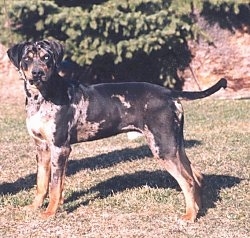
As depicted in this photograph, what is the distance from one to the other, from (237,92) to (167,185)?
9384 millimetres

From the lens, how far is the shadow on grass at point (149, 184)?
7.02 metres

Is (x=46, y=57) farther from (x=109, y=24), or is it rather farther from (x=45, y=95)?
(x=109, y=24)

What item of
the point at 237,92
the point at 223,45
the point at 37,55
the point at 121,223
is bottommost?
the point at 237,92

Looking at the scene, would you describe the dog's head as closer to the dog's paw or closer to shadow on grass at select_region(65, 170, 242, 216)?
the dog's paw

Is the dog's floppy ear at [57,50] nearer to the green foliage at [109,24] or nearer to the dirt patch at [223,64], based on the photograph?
the green foliage at [109,24]

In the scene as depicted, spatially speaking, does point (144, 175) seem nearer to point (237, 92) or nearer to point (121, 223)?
point (121, 223)

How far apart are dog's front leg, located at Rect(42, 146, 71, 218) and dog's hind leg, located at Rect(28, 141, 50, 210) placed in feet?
0.99

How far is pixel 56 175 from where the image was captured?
6.49 meters

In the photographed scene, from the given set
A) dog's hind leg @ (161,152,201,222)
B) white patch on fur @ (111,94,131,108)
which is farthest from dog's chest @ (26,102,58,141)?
dog's hind leg @ (161,152,201,222)

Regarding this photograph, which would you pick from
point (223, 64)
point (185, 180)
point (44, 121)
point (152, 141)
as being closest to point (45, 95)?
point (44, 121)

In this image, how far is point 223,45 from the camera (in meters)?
16.5

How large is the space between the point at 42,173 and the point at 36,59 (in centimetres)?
125

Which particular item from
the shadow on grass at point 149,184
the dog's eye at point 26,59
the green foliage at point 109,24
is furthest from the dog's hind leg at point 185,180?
the green foliage at point 109,24

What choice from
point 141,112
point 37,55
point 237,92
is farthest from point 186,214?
point 237,92
